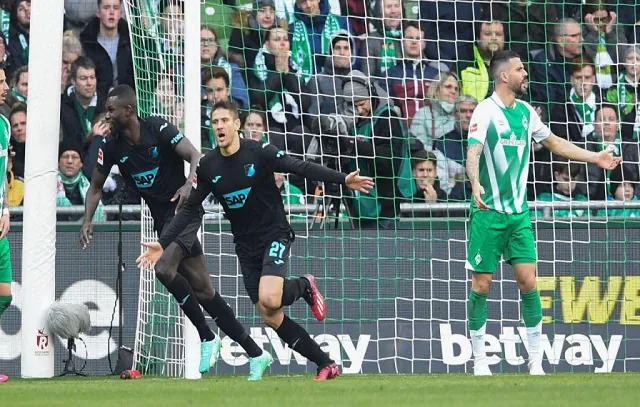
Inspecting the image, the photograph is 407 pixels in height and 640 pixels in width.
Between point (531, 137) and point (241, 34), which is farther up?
point (241, 34)

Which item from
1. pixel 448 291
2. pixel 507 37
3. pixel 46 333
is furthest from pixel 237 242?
pixel 507 37

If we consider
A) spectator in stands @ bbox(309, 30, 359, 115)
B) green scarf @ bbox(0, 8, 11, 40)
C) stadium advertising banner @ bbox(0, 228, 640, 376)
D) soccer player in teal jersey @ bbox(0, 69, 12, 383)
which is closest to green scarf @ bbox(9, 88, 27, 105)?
green scarf @ bbox(0, 8, 11, 40)

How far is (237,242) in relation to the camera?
9.95 m

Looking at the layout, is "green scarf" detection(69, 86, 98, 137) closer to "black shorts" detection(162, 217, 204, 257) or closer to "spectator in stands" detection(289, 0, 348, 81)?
"spectator in stands" detection(289, 0, 348, 81)

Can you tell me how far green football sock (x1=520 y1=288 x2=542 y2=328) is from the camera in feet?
32.5

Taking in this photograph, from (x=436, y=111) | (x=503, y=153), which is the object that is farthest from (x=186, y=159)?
(x=436, y=111)

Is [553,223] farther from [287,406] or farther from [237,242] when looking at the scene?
[287,406]

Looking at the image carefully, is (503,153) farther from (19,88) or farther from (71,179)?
(19,88)

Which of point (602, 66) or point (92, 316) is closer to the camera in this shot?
point (92, 316)

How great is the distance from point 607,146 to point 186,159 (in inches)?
191

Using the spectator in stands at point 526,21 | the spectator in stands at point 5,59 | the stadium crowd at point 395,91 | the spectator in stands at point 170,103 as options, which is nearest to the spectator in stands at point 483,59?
the stadium crowd at point 395,91

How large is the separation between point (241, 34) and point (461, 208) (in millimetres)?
2765

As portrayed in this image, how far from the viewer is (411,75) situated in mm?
13156

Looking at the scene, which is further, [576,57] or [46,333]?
[576,57]
